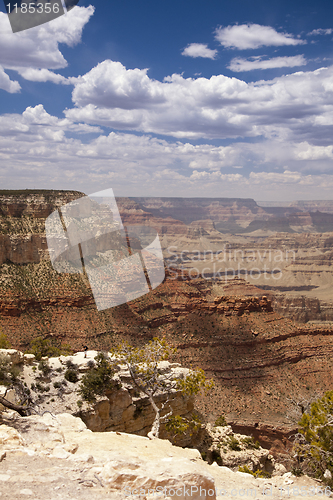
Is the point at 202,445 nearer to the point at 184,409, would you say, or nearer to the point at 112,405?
the point at 184,409

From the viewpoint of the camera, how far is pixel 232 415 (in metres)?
32.8

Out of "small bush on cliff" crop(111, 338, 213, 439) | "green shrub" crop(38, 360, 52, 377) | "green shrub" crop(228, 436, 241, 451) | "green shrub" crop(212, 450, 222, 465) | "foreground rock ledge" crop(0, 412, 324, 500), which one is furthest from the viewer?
"green shrub" crop(228, 436, 241, 451)

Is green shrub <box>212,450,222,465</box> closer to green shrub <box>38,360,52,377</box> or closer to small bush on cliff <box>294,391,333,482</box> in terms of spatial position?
small bush on cliff <box>294,391,333,482</box>

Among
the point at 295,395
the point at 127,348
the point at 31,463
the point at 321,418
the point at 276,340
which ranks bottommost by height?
the point at 295,395

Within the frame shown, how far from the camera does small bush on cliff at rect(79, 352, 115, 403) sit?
1611 centimetres

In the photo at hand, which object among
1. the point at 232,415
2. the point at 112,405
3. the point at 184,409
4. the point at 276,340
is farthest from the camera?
the point at 276,340

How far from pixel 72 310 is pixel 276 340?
1022 inches

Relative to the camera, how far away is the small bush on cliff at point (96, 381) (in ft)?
52.9

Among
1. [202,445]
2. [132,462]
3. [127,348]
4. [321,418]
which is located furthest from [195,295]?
[132,462]

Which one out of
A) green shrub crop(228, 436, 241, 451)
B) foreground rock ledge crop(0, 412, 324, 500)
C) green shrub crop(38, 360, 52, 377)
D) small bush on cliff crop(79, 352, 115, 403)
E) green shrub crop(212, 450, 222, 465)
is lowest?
green shrub crop(228, 436, 241, 451)

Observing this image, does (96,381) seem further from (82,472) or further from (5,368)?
(82,472)

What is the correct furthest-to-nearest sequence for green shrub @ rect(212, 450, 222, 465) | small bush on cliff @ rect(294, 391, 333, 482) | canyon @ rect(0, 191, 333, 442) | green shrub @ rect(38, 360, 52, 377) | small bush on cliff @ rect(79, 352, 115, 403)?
canyon @ rect(0, 191, 333, 442)
green shrub @ rect(212, 450, 222, 465)
green shrub @ rect(38, 360, 52, 377)
small bush on cliff @ rect(79, 352, 115, 403)
small bush on cliff @ rect(294, 391, 333, 482)

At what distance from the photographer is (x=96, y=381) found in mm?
16578

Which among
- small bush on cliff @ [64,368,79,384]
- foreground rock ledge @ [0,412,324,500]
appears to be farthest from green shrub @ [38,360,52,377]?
foreground rock ledge @ [0,412,324,500]
